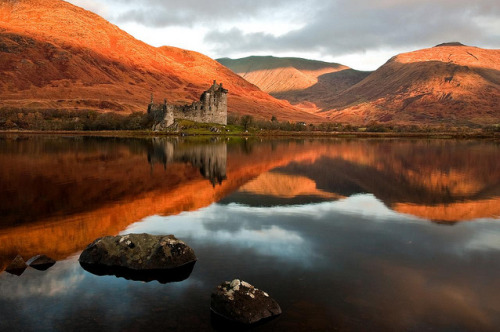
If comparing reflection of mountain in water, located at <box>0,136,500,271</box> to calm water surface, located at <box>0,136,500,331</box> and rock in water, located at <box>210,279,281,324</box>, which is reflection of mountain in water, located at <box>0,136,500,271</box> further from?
rock in water, located at <box>210,279,281,324</box>

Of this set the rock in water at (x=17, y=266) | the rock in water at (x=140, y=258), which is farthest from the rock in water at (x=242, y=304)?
the rock in water at (x=17, y=266)

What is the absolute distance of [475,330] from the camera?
916cm

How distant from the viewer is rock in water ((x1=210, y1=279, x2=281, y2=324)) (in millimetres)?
9469

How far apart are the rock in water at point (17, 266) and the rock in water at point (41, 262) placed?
0.79 ft

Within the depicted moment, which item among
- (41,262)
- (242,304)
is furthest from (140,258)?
(242,304)

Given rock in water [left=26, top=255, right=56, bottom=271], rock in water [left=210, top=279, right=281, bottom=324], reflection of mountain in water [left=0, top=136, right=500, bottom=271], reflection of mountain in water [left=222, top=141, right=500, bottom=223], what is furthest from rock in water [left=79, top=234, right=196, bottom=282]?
reflection of mountain in water [left=222, top=141, right=500, bottom=223]

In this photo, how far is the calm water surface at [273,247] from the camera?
9.76 m

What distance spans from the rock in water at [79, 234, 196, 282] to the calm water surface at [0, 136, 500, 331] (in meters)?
0.44

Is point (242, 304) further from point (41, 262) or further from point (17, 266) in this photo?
point (17, 266)

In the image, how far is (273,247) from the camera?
14766mm

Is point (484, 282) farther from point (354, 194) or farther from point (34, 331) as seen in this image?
point (354, 194)

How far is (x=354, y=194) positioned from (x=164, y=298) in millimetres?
19083

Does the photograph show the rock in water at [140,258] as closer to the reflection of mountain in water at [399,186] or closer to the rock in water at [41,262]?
the rock in water at [41,262]

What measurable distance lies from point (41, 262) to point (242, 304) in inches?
A: 284
